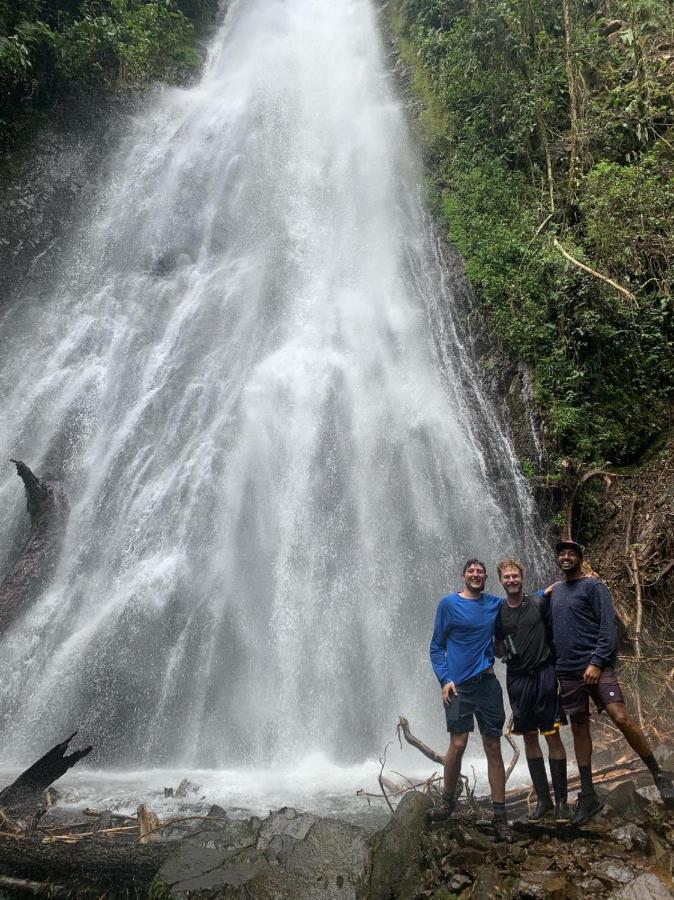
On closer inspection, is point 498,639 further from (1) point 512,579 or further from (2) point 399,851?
(2) point 399,851

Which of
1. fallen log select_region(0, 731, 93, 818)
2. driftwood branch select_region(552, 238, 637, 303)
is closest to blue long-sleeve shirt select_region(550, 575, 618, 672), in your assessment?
fallen log select_region(0, 731, 93, 818)

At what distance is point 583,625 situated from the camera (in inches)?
140

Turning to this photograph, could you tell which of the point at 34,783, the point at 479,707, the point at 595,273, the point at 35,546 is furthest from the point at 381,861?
the point at 595,273

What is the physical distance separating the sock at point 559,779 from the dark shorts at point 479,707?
0.39 meters

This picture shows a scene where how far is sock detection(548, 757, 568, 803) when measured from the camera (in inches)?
140

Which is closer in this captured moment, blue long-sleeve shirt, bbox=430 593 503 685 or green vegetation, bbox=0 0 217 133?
blue long-sleeve shirt, bbox=430 593 503 685

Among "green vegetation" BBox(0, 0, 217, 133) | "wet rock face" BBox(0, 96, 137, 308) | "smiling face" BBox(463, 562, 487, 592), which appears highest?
"green vegetation" BBox(0, 0, 217, 133)

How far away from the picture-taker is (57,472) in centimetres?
983

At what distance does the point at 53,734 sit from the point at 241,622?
97.5 inches

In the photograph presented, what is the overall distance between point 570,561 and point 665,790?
134 centimetres

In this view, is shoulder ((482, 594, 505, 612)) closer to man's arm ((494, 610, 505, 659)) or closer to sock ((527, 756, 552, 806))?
man's arm ((494, 610, 505, 659))

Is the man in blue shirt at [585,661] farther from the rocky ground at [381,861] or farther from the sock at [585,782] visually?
the rocky ground at [381,861]

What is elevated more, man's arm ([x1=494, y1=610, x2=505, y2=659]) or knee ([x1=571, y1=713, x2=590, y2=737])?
man's arm ([x1=494, y1=610, x2=505, y2=659])

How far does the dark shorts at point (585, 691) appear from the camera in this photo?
3432mm
